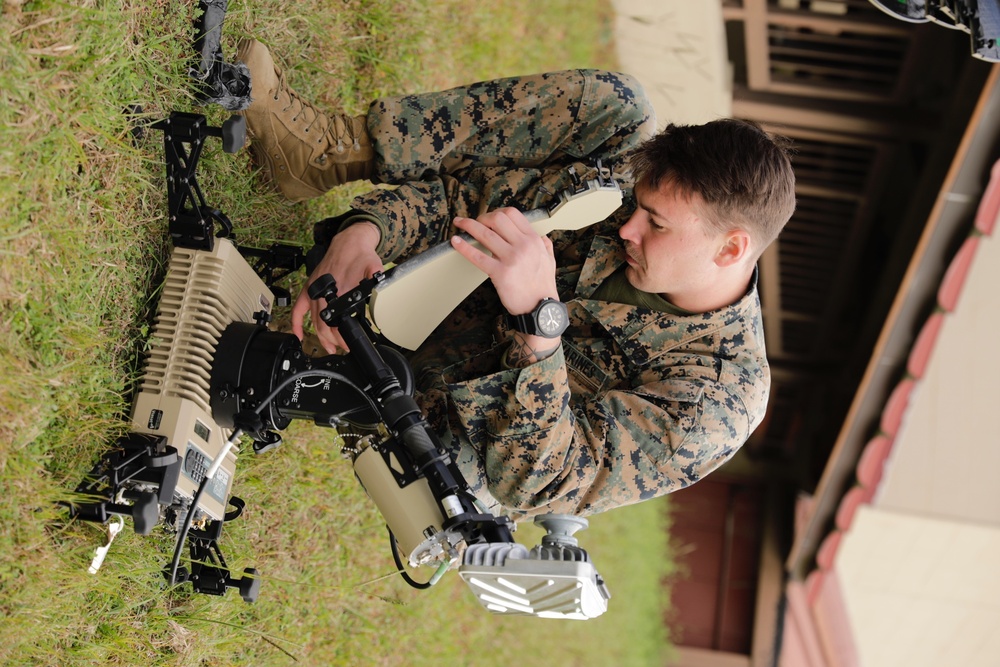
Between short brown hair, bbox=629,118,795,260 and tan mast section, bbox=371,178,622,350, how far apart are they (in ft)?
0.47

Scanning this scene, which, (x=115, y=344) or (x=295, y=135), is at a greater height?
(x=295, y=135)

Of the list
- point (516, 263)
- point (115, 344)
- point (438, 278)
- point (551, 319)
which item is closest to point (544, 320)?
point (551, 319)

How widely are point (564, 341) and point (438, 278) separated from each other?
1.74ft

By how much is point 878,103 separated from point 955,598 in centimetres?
454

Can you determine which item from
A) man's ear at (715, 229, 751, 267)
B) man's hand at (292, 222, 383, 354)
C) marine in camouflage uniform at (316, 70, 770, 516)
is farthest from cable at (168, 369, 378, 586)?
man's ear at (715, 229, 751, 267)

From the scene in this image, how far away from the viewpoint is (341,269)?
79.4 inches

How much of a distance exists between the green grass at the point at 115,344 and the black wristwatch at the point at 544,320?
0.83 meters

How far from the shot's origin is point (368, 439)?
1843mm

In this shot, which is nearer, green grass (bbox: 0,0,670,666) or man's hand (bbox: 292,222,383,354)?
green grass (bbox: 0,0,670,666)

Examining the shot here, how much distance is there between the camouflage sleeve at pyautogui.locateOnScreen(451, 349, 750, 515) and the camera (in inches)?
74.7

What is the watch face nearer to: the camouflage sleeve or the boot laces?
the camouflage sleeve

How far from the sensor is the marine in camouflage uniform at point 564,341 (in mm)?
1967

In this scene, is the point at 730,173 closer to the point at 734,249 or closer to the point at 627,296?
the point at 734,249

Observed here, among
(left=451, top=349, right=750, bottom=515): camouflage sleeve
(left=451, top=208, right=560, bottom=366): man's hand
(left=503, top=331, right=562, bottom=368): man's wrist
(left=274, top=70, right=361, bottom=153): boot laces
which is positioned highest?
(left=274, top=70, right=361, bottom=153): boot laces
